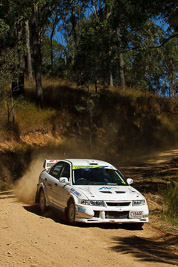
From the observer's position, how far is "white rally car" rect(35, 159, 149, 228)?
9.62 metres

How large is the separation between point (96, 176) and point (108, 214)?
1.53 m

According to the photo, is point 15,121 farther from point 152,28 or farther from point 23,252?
point 23,252

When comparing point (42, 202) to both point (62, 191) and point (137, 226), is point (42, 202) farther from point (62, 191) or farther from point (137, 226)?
point (137, 226)

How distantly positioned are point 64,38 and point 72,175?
55083 mm

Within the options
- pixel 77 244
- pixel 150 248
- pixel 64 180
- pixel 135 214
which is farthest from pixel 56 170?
pixel 150 248

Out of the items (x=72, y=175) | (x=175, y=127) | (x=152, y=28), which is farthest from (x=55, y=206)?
(x=175, y=127)

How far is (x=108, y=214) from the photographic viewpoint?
9648 millimetres

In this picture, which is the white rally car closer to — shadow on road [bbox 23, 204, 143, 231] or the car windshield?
the car windshield

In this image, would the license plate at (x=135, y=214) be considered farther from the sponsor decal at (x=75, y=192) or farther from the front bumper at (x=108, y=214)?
the sponsor decal at (x=75, y=192)

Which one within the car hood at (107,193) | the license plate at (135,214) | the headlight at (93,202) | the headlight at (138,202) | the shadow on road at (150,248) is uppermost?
the car hood at (107,193)

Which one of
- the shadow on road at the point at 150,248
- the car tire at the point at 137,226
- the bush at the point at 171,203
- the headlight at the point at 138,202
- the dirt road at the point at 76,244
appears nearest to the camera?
the dirt road at the point at 76,244

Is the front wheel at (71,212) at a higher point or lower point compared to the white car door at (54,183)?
lower

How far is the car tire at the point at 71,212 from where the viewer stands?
32.1 ft

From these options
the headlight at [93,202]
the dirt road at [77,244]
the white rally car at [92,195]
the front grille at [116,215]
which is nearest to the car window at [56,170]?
the white rally car at [92,195]
